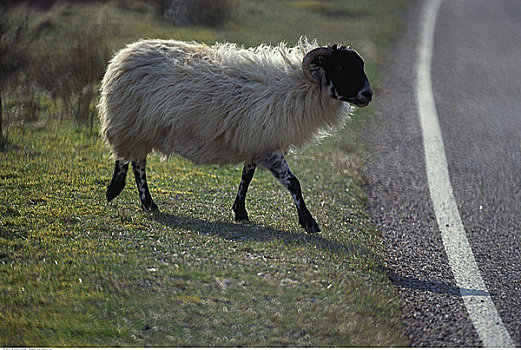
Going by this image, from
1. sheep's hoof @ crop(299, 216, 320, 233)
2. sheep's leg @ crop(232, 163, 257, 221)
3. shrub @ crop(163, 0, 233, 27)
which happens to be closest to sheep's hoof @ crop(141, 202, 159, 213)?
sheep's leg @ crop(232, 163, 257, 221)

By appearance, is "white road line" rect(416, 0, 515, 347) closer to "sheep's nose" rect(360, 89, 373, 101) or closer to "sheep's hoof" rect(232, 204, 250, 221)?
"sheep's nose" rect(360, 89, 373, 101)

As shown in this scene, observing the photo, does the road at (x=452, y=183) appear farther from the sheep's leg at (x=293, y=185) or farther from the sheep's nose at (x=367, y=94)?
the sheep's nose at (x=367, y=94)

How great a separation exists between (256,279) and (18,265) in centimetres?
195

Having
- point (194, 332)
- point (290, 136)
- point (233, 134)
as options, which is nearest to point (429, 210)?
point (290, 136)

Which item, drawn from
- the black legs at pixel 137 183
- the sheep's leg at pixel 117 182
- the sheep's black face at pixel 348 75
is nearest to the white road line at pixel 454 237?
the sheep's black face at pixel 348 75

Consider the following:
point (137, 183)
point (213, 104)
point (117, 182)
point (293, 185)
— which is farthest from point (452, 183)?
point (117, 182)

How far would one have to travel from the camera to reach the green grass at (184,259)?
14.7ft

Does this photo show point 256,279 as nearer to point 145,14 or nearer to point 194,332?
point 194,332

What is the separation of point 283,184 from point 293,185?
155 millimetres

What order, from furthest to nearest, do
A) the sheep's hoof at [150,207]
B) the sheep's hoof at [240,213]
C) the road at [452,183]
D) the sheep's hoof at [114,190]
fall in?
1. the sheep's hoof at [114,190]
2. the sheep's hoof at [150,207]
3. the sheep's hoof at [240,213]
4. the road at [452,183]

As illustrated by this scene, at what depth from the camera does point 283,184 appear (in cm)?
687

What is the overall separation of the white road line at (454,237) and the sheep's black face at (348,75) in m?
1.73

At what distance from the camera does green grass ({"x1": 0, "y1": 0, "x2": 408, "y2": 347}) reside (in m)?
4.49

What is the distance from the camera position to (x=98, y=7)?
63.1 ft
